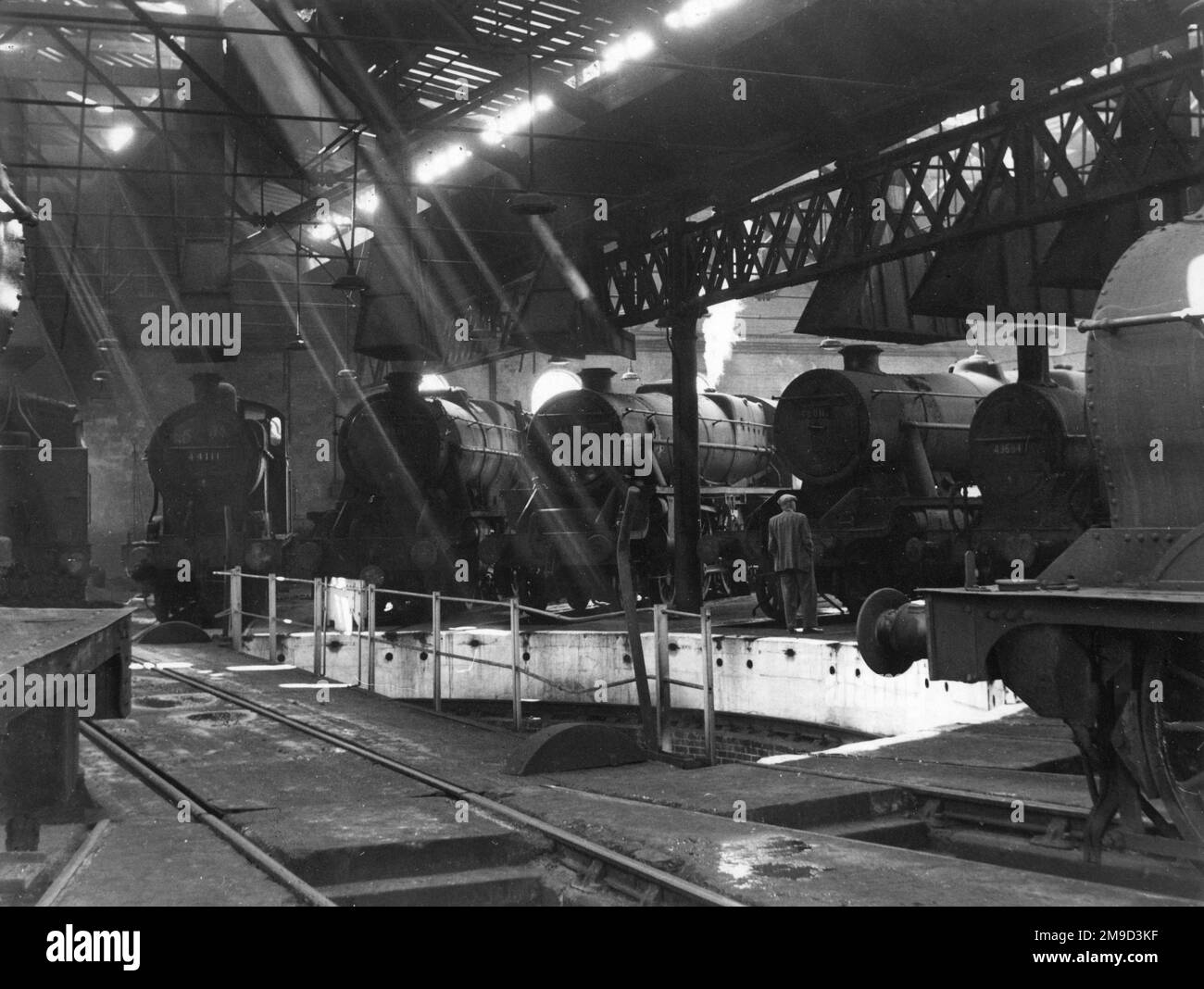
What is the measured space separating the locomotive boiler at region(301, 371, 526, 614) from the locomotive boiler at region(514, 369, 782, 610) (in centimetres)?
56

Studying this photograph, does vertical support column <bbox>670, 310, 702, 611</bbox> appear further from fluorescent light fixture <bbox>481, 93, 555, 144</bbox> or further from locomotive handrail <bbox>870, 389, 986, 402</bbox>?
fluorescent light fixture <bbox>481, 93, 555, 144</bbox>

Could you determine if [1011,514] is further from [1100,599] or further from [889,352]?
[889,352]

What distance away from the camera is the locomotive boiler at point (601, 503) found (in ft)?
55.4

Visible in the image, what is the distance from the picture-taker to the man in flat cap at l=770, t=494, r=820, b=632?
565 inches

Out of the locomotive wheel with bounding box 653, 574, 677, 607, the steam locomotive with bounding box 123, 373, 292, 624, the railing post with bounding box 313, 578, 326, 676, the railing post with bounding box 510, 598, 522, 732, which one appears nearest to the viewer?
the railing post with bounding box 510, 598, 522, 732

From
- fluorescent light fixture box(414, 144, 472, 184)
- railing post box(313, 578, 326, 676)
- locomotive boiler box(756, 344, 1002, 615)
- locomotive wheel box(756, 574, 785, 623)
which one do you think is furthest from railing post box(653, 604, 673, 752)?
fluorescent light fixture box(414, 144, 472, 184)

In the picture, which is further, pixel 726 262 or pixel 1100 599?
pixel 726 262

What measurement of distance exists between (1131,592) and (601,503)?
12.8 m

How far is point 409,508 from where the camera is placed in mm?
17516

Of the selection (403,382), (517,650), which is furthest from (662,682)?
(403,382)

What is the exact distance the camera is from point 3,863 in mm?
5258

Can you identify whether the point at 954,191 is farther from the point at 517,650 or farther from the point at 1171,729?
the point at 1171,729
